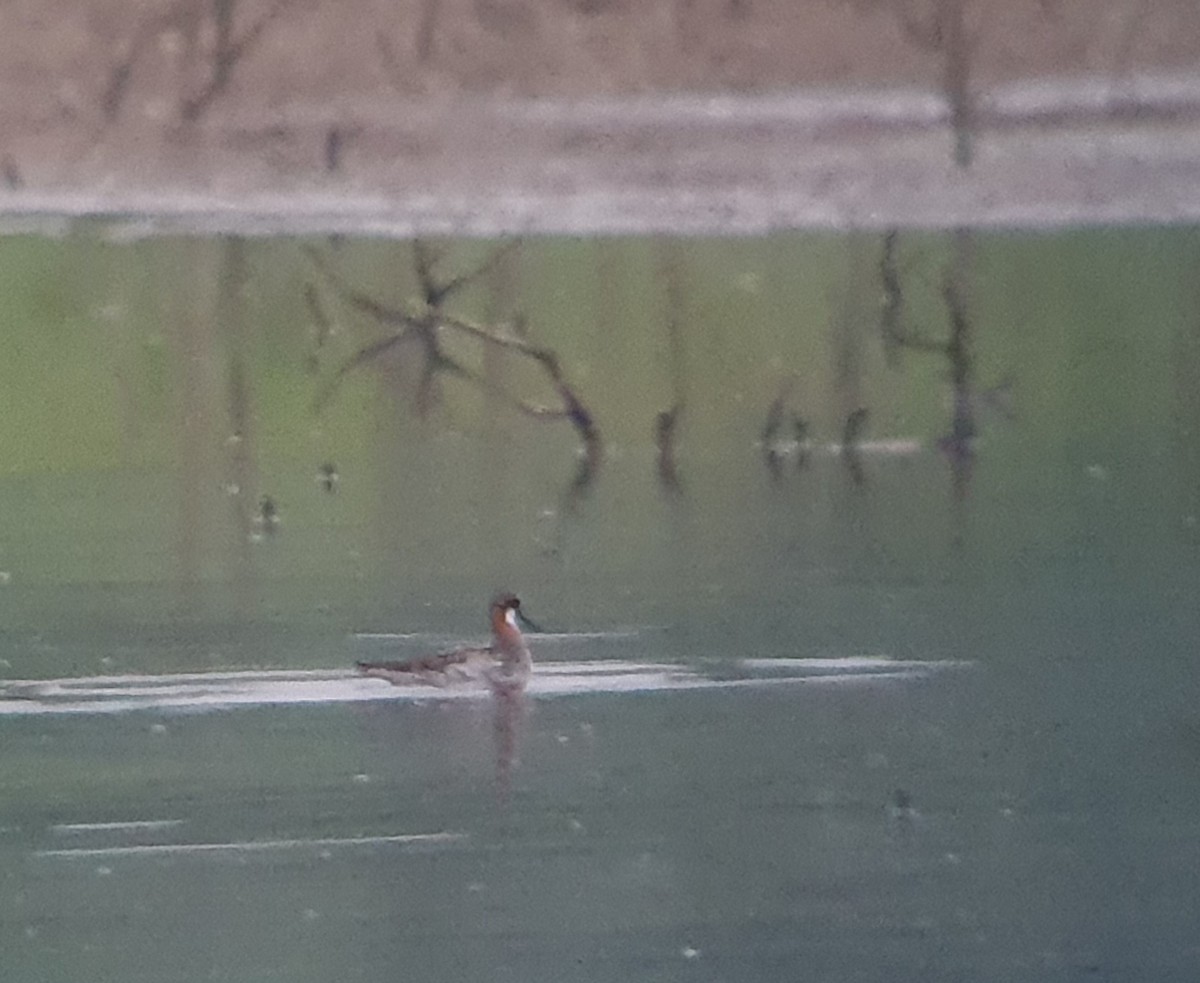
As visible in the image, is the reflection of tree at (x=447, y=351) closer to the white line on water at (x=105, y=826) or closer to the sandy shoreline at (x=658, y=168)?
the sandy shoreline at (x=658, y=168)

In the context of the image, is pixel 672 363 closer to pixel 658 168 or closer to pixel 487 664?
pixel 658 168

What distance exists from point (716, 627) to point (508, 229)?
0.40 meters

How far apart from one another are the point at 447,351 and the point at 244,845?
1.51 feet

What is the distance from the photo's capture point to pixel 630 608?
63.1 inches

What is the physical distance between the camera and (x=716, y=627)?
159 centimetres

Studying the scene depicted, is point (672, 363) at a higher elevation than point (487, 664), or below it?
higher

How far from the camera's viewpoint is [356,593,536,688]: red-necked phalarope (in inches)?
61.4

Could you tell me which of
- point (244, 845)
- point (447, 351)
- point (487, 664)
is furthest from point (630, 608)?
point (244, 845)

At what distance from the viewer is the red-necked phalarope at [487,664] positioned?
1559 mm

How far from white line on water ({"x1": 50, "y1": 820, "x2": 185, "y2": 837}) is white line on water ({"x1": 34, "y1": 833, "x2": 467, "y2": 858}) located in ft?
0.05

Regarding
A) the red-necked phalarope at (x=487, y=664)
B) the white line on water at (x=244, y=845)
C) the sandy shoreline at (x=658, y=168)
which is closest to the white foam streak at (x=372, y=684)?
the red-necked phalarope at (x=487, y=664)

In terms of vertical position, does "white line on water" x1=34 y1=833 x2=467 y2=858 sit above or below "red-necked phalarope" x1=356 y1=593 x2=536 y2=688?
below

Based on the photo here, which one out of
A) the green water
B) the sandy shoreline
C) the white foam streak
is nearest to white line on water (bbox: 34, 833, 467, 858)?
the green water

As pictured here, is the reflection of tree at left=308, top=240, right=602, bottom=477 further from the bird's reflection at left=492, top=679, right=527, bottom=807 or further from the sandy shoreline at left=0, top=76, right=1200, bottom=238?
the bird's reflection at left=492, top=679, right=527, bottom=807
